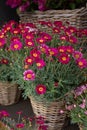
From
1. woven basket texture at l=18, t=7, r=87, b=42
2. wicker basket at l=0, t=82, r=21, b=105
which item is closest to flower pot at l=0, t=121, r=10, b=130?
wicker basket at l=0, t=82, r=21, b=105

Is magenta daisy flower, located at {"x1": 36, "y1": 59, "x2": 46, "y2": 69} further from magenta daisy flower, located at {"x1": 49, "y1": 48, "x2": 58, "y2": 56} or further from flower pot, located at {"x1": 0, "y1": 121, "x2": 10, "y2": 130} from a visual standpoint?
flower pot, located at {"x1": 0, "y1": 121, "x2": 10, "y2": 130}

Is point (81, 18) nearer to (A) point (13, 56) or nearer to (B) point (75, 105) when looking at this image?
(A) point (13, 56)

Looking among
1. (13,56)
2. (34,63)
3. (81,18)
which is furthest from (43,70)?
(81,18)

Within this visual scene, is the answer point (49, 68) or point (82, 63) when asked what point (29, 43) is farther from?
point (82, 63)

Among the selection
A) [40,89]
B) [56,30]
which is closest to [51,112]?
[40,89]

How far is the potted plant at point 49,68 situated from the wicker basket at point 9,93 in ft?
0.59

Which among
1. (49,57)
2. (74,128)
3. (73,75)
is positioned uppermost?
(49,57)

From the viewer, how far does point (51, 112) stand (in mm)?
1642

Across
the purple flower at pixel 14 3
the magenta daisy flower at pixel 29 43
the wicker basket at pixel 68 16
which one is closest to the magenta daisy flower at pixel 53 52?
the magenta daisy flower at pixel 29 43

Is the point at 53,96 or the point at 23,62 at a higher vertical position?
the point at 23,62

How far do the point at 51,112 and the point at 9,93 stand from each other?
0.38 m

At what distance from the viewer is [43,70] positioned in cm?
155

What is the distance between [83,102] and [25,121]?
16.3 inches

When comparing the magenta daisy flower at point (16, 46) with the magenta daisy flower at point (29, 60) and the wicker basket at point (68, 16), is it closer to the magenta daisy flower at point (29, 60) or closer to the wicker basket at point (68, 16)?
the magenta daisy flower at point (29, 60)
